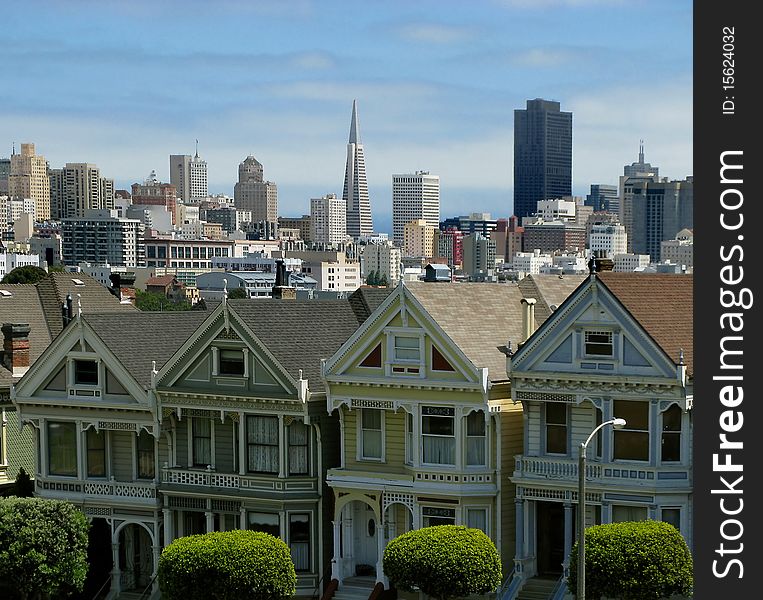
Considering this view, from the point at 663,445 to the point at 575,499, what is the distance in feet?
7.40

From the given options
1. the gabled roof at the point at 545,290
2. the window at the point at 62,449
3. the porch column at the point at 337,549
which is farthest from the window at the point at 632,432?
the window at the point at 62,449

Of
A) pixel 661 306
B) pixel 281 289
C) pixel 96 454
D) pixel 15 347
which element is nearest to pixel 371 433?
pixel 661 306

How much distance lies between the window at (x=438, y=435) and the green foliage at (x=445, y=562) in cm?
214

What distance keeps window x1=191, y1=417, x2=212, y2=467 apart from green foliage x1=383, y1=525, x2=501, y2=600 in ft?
22.8

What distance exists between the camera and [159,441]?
4412 centimetres

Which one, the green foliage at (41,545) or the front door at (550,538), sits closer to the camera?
the front door at (550,538)

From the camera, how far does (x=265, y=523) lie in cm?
4256

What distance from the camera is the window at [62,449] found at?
148 feet

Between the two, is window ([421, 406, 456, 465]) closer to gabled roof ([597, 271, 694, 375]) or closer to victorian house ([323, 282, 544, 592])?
victorian house ([323, 282, 544, 592])

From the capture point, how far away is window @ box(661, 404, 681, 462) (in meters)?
37.1

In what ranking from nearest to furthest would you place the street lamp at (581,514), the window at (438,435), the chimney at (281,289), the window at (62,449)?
the street lamp at (581,514) < the window at (438,435) < the window at (62,449) < the chimney at (281,289)

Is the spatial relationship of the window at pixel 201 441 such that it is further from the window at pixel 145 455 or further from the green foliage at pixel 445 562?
the green foliage at pixel 445 562
